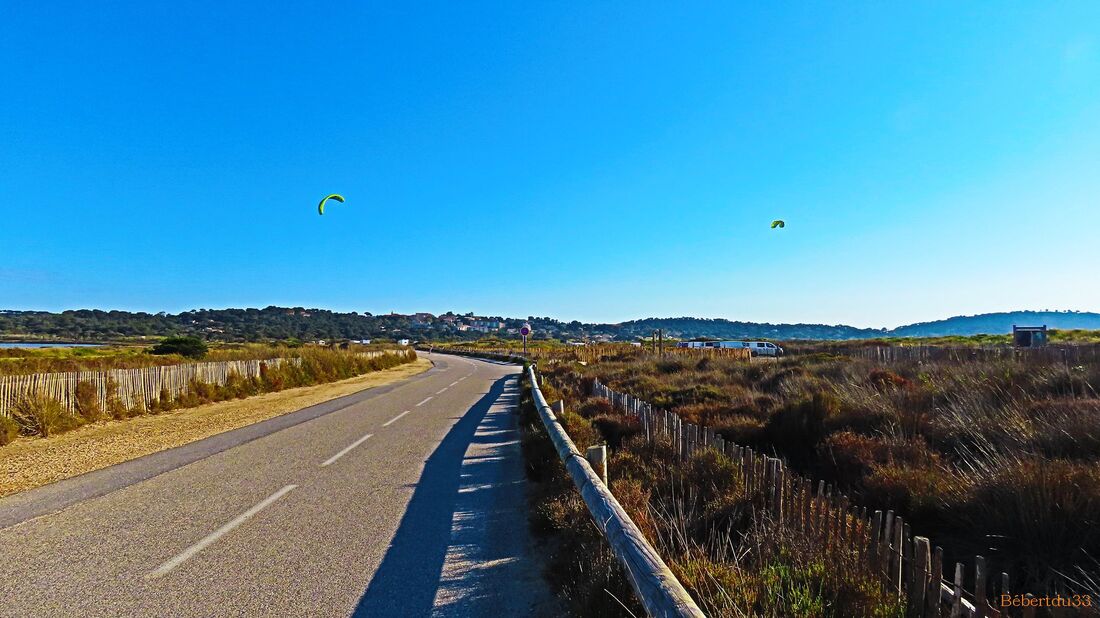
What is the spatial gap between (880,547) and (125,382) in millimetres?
19290

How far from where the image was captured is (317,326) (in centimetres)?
12244

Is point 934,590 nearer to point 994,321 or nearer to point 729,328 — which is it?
point 729,328

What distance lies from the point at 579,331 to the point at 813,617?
195 metres

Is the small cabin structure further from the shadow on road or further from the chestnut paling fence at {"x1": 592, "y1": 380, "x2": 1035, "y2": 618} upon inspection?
the chestnut paling fence at {"x1": 592, "y1": 380, "x2": 1035, "y2": 618}

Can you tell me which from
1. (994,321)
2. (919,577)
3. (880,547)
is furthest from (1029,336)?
(994,321)

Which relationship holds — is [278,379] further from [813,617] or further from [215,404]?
[813,617]

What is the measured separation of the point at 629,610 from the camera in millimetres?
3332

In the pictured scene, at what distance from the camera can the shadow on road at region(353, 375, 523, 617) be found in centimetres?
412

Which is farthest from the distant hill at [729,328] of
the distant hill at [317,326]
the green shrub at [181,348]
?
the green shrub at [181,348]

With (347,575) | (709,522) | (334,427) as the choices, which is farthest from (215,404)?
(709,522)

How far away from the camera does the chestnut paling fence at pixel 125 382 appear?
42.3 feet

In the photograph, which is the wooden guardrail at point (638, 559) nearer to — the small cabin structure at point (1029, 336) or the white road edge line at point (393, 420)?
the white road edge line at point (393, 420)

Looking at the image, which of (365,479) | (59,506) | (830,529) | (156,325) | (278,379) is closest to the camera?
(830,529)

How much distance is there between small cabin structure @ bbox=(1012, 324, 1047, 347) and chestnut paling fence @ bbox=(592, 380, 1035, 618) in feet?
94.1
